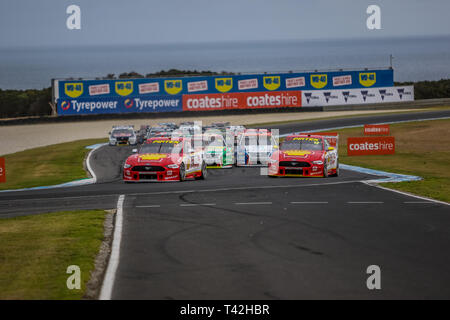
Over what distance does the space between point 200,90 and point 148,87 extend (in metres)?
4.69

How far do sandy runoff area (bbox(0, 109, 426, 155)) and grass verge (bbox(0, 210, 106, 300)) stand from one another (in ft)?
95.4

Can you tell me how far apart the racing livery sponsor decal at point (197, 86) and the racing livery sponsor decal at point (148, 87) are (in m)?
2.98

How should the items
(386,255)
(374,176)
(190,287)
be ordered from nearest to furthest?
(190,287) < (386,255) < (374,176)

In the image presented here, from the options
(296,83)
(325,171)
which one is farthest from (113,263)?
(296,83)

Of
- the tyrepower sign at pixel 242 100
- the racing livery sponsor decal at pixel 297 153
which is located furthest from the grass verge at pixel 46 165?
the tyrepower sign at pixel 242 100

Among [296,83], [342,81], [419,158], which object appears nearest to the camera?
[419,158]

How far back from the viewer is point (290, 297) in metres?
8.22

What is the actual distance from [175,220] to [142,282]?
5084 mm

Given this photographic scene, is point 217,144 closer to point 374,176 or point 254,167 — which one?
point 254,167

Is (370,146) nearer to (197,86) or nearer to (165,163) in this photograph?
(165,163)

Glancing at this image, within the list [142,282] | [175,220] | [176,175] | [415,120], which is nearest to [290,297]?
[142,282]

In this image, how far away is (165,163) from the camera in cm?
2231

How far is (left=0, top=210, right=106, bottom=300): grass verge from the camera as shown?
8914 mm

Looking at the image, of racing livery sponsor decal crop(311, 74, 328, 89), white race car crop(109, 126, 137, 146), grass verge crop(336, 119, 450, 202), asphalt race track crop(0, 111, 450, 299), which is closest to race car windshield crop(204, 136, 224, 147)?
asphalt race track crop(0, 111, 450, 299)
